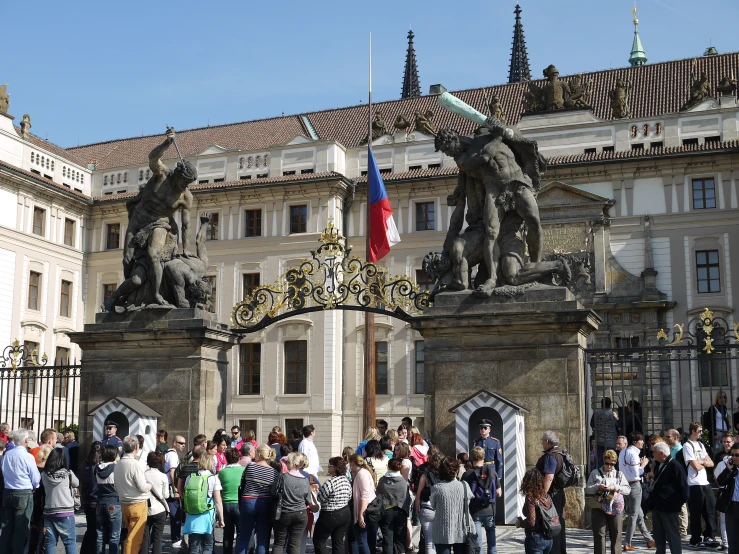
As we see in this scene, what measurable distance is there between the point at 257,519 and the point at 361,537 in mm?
1127

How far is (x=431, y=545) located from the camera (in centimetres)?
941

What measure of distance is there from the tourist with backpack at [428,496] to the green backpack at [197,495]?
7.07ft

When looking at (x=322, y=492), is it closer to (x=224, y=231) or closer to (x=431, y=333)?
(x=431, y=333)

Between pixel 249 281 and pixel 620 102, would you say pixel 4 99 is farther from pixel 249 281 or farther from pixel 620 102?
pixel 620 102

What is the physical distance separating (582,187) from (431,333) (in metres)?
24.7

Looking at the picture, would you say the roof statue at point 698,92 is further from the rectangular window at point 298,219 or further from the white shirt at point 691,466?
the white shirt at point 691,466

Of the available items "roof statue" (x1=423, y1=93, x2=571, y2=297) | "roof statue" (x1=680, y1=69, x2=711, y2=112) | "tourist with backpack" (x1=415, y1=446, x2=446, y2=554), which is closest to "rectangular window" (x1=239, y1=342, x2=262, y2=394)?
"roof statue" (x1=680, y1=69, x2=711, y2=112)

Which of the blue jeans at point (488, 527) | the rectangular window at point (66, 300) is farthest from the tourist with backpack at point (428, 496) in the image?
the rectangular window at point (66, 300)

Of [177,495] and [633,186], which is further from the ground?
[633,186]

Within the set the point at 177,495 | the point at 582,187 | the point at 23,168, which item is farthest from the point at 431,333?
the point at 23,168

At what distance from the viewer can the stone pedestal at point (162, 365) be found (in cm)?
1430

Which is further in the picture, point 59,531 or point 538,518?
point 59,531

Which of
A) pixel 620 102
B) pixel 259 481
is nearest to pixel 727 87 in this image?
pixel 620 102

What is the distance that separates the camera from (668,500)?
945 centimetres
